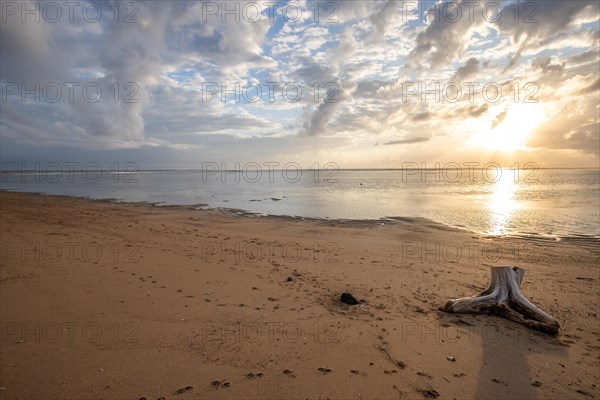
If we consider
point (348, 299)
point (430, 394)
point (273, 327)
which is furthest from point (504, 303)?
point (273, 327)

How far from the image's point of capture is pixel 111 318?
6145mm

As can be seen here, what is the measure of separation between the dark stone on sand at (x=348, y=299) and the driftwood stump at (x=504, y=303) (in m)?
1.84

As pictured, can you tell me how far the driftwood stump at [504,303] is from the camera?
651 centimetres

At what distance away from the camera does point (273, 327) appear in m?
6.01

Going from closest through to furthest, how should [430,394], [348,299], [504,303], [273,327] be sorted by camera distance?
1. [430,394]
2. [273,327]
3. [504,303]
4. [348,299]

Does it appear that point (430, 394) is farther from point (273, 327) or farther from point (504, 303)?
point (504, 303)

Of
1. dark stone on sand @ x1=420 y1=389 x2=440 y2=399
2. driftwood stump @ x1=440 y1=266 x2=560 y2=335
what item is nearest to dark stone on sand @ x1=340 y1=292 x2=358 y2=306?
driftwood stump @ x1=440 y1=266 x2=560 y2=335

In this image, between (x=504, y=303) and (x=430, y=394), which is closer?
(x=430, y=394)

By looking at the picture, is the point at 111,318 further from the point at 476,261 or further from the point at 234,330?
the point at 476,261

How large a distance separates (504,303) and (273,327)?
4.67 meters

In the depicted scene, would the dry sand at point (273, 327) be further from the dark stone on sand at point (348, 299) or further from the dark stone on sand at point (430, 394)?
the dark stone on sand at point (348, 299)

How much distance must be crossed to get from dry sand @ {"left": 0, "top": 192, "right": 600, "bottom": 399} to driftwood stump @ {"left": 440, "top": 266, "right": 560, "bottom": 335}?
0.25 meters

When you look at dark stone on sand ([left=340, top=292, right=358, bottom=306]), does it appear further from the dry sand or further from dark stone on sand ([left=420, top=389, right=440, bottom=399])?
dark stone on sand ([left=420, top=389, right=440, bottom=399])

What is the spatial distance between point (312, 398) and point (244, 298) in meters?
3.35
